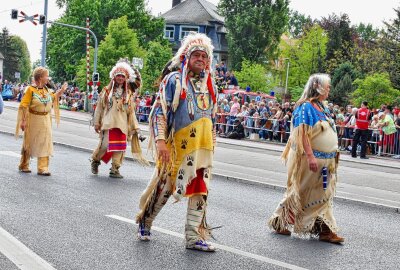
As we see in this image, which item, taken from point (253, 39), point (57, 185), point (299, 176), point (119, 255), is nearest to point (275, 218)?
point (299, 176)

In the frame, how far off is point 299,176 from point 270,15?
6802 cm

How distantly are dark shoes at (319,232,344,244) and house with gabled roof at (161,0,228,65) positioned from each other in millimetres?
77699

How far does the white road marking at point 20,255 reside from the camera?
5.85 metres

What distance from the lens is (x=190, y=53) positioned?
6.93 m

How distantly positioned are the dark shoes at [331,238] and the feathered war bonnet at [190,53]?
1880mm

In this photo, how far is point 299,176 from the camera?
801cm

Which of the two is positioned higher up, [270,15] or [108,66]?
[270,15]

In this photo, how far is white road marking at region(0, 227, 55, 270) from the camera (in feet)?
19.2

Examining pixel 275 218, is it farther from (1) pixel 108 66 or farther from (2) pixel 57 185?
(1) pixel 108 66

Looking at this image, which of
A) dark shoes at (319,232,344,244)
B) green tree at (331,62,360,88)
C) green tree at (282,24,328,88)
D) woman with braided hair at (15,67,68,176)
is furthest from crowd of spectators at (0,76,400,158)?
green tree at (282,24,328,88)

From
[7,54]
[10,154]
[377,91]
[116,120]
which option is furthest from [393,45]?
[7,54]

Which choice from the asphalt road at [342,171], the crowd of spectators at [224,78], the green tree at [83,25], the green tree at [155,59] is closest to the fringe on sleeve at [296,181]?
the asphalt road at [342,171]

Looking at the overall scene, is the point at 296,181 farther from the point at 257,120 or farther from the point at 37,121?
the point at 257,120

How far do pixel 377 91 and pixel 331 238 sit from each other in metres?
36.0
